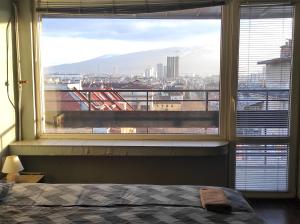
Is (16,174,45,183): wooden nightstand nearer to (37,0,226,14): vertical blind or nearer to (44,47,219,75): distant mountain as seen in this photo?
(44,47,219,75): distant mountain

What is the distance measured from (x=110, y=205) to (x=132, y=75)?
1771 millimetres

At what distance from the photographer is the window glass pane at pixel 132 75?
360 centimetres

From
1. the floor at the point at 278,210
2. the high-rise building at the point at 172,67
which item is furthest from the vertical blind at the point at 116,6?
the floor at the point at 278,210

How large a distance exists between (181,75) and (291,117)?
120cm

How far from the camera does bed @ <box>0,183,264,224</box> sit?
1961 mm

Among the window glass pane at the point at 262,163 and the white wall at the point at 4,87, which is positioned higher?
the white wall at the point at 4,87

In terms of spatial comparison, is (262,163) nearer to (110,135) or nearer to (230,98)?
(230,98)

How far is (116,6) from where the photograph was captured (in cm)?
343

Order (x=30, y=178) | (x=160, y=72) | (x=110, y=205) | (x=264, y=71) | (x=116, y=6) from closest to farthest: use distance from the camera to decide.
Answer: (x=110, y=205) → (x=30, y=178) → (x=116, y=6) → (x=264, y=71) → (x=160, y=72)

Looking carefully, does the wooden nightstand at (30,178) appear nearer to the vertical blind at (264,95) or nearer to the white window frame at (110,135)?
the white window frame at (110,135)

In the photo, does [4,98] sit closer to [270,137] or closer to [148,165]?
[148,165]

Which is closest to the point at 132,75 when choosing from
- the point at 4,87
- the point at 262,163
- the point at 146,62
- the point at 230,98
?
the point at 146,62

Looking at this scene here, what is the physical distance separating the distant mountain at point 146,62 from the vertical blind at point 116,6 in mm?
425

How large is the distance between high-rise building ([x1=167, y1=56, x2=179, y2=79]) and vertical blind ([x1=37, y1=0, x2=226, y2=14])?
1.65ft
